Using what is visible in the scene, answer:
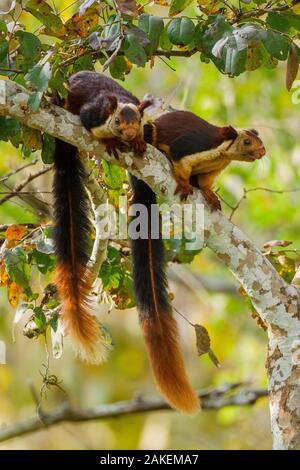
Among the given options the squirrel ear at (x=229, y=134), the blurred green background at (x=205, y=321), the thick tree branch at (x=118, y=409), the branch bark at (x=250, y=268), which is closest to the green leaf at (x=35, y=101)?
the branch bark at (x=250, y=268)

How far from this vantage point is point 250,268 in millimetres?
3031

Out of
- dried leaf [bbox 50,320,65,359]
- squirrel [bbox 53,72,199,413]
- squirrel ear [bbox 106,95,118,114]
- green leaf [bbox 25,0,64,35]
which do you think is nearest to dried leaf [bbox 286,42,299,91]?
squirrel [bbox 53,72,199,413]

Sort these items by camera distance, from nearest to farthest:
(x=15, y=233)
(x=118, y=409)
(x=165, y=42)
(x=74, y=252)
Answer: (x=165, y=42)
(x=15, y=233)
(x=74, y=252)
(x=118, y=409)

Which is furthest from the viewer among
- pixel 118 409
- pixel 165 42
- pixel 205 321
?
pixel 205 321

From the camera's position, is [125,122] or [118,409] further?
[118,409]

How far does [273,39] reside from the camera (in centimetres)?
295

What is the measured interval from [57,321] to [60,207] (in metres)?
0.51

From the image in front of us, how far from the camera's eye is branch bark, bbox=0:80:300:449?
2902mm

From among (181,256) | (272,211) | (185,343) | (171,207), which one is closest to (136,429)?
(185,343)

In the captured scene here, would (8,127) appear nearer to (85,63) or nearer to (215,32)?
(85,63)

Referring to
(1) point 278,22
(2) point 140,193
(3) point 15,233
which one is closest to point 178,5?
(1) point 278,22

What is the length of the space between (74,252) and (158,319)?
0.44 m

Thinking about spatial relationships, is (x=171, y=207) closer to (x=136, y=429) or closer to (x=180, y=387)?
(x=180, y=387)

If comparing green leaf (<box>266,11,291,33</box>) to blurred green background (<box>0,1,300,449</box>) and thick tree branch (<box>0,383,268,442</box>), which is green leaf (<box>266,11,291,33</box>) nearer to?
blurred green background (<box>0,1,300,449</box>)
